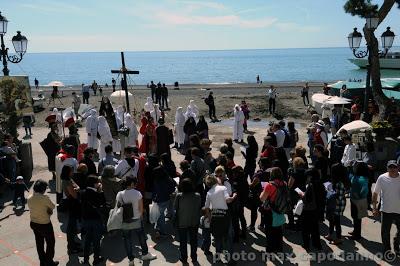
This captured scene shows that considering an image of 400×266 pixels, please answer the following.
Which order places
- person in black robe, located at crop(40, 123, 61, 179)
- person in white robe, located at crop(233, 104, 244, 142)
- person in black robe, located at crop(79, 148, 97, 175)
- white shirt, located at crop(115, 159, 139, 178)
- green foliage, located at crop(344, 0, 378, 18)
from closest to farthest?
white shirt, located at crop(115, 159, 139, 178) → person in black robe, located at crop(79, 148, 97, 175) → person in black robe, located at crop(40, 123, 61, 179) → person in white robe, located at crop(233, 104, 244, 142) → green foliage, located at crop(344, 0, 378, 18)

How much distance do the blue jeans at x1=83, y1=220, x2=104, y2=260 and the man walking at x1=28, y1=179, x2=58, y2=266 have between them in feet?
1.90

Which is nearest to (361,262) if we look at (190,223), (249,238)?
(249,238)

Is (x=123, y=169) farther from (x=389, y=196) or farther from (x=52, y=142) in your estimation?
(x=389, y=196)

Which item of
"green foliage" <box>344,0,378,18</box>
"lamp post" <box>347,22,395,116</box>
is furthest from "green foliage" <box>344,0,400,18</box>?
"lamp post" <box>347,22,395,116</box>

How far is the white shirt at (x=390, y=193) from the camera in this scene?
7578 mm

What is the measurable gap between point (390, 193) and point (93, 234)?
16.9ft

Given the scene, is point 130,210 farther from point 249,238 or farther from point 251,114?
point 251,114

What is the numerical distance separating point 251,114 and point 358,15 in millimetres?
8660

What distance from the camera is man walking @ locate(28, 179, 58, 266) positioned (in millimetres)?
7270

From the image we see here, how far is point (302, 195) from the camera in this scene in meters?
8.06

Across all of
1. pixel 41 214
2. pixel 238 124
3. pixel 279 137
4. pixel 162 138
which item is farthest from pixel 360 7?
pixel 41 214

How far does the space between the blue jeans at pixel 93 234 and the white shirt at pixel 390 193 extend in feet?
16.1

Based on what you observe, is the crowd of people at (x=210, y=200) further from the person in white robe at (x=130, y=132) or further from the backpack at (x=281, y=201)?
the person in white robe at (x=130, y=132)

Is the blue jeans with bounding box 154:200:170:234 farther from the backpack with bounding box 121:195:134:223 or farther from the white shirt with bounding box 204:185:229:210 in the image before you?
the white shirt with bounding box 204:185:229:210
